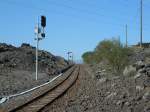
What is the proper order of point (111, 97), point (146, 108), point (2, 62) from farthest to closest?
point (2, 62) → point (111, 97) → point (146, 108)

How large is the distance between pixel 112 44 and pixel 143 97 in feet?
122

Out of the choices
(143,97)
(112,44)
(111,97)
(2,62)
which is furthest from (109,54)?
(143,97)

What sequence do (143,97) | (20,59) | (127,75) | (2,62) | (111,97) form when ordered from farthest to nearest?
(20,59) → (2,62) → (127,75) → (111,97) → (143,97)

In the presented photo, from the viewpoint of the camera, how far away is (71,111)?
18438 millimetres

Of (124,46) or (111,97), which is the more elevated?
(124,46)

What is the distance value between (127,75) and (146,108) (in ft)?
91.4

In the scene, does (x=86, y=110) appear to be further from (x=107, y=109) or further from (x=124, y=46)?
(x=124, y=46)

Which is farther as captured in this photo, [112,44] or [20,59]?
[20,59]

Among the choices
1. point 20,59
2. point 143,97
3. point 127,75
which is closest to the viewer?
point 143,97

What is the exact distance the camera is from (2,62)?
75.0m

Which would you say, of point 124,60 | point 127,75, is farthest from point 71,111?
point 124,60

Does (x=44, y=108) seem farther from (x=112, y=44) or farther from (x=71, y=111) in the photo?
(x=112, y=44)

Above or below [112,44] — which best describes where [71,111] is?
below

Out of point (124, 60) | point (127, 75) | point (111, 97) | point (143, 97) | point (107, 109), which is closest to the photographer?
point (107, 109)
